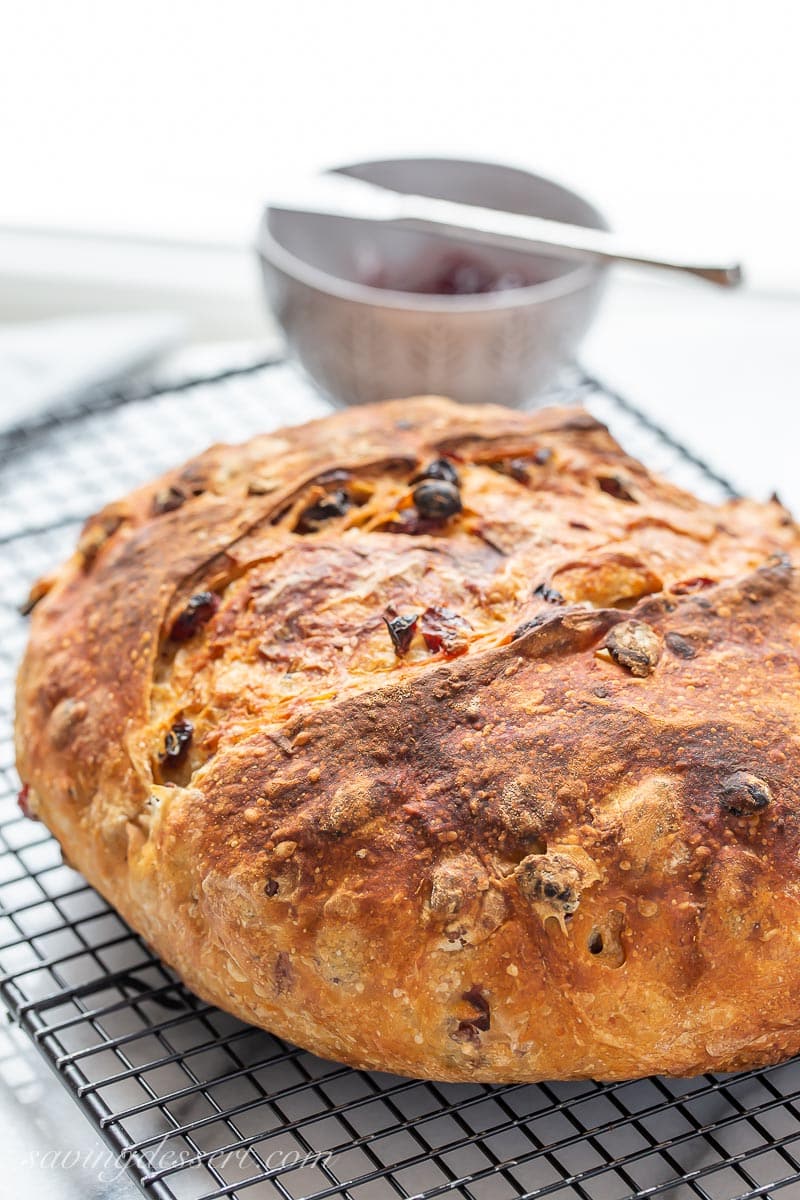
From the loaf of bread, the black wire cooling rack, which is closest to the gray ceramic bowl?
the loaf of bread

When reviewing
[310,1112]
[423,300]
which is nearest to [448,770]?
[310,1112]

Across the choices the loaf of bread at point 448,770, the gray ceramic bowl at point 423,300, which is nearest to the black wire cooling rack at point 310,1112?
the loaf of bread at point 448,770

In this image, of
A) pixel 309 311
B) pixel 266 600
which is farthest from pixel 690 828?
pixel 309 311

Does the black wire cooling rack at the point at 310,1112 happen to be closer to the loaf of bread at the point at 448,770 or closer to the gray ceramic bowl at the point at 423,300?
the loaf of bread at the point at 448,770

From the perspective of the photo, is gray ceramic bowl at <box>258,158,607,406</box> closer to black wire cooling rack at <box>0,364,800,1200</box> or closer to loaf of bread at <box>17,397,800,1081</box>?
loaf of bread at <box>17,397,800,1081</box>

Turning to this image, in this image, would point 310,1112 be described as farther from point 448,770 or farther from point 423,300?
point 423,300
